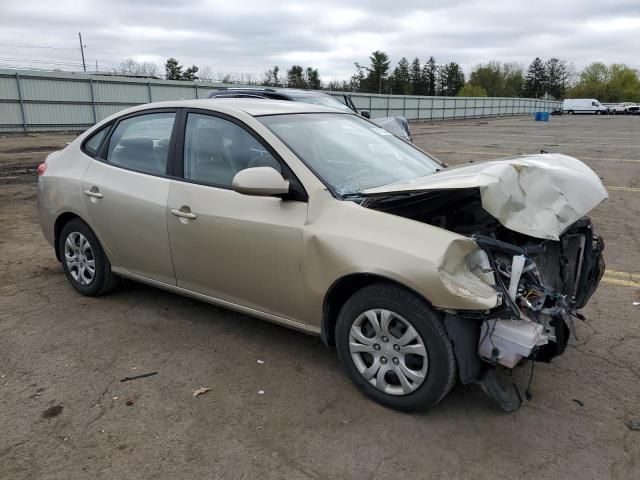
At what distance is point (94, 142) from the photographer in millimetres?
4570

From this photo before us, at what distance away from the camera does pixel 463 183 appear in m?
2.89

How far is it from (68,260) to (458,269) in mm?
3530

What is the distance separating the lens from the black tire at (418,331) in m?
2.78

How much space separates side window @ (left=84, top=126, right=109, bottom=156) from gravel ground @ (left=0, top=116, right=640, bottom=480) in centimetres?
128

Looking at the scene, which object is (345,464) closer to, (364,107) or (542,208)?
(542,208)

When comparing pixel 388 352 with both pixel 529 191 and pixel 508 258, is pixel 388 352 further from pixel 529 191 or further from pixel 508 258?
pixel 529 191

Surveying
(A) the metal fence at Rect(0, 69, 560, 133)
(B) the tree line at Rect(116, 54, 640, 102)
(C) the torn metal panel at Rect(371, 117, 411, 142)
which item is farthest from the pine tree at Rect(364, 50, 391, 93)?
(C) the torn metal panel at Rect(371, 117, 411, 142)

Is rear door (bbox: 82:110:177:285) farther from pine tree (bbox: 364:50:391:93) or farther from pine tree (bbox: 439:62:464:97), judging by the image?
pine tree (bbox: 439:62:464:97)

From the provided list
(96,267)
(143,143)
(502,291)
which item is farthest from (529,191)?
(96,267)

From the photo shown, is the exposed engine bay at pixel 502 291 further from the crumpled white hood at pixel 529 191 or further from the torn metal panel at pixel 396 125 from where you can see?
the torn metal panel at pixel 396 125

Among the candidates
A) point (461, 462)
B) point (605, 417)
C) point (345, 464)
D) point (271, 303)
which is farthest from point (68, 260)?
point (605, 417)

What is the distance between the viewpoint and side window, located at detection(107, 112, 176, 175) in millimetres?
3979

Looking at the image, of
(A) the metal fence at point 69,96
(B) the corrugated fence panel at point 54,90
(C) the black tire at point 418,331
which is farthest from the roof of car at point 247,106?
(B) the corrugated fence panel at point 54,90

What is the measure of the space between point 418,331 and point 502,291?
18.8 inches
